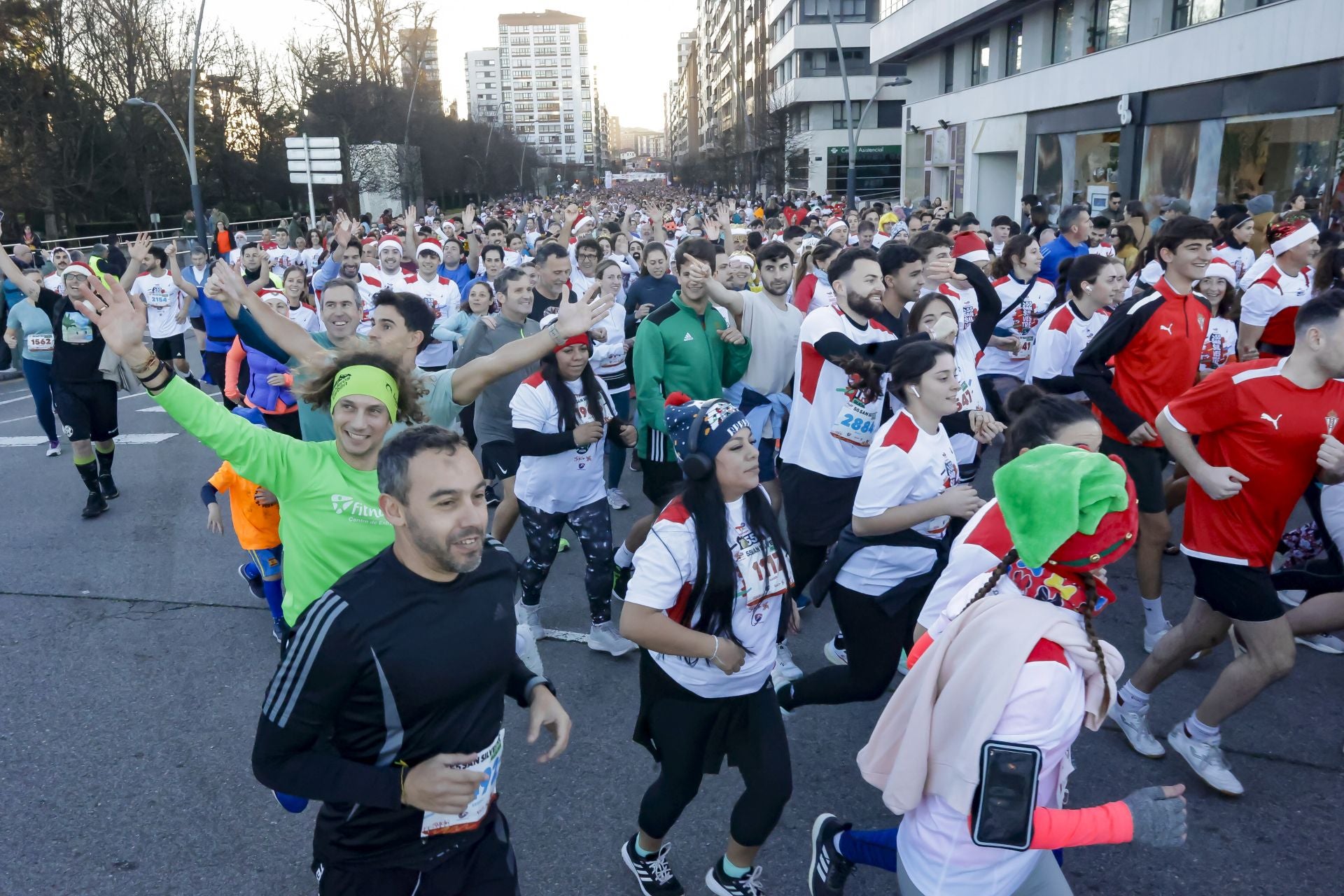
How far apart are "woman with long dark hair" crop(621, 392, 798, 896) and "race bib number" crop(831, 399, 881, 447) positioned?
1.55 m

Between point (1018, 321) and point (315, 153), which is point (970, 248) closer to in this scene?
point (1018, 321)

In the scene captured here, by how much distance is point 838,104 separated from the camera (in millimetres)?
59906

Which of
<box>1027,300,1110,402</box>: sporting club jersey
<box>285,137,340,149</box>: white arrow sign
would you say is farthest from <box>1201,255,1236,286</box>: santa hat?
<box>285,137,340,149</box>: white arrow sign

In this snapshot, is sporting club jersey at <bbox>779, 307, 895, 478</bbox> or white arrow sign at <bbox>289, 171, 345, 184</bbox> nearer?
sporting club jersey at <bbox>779, 307, 895, 478</bbox>

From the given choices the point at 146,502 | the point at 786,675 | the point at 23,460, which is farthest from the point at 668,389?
the point at 23,460

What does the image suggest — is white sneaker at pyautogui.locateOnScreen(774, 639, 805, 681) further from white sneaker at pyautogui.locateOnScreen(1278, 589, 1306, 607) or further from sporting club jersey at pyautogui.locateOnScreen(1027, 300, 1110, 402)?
white sneaker at pyautogui.locateOnScreen(1278, 589, 1306, 607)

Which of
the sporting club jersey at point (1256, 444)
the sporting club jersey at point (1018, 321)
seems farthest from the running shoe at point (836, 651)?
the sporting club jersey at point (1018, 321)

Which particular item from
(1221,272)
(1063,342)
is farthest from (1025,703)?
(1221,272)

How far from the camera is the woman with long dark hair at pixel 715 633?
289cm

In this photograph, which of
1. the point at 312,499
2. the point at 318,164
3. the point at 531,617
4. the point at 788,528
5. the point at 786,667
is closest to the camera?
the point at 312,499

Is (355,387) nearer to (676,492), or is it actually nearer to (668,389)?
(676,492)

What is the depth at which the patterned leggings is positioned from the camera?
509 centimetres

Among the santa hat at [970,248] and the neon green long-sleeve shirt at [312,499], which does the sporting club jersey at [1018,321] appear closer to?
the santa hat at [970,248]

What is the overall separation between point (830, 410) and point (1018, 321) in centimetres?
327
